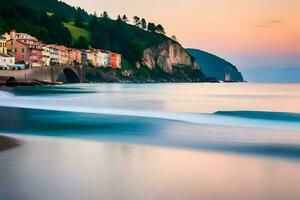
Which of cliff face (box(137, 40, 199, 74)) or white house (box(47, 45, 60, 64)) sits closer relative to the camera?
white house (box(47, 45, 60, 64))

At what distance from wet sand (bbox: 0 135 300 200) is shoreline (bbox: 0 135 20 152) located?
377mm

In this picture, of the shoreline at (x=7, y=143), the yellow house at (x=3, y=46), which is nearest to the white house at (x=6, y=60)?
the yellow house at (x=3, y=46)

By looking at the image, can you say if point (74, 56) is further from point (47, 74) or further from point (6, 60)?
point (6, 60)

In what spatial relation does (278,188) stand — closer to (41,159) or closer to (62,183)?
(62,183)

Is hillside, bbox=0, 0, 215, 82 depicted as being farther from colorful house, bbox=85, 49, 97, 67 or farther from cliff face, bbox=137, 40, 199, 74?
colorful house, bbox=85, 49, 97, 67

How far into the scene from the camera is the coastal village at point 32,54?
95262 millimetres

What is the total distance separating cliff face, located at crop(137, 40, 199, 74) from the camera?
177 m

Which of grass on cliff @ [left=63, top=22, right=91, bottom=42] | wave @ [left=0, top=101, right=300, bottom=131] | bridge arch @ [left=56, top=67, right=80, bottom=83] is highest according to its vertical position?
grass on cliff @ [left=63, top=22, right=91, bottom=42]

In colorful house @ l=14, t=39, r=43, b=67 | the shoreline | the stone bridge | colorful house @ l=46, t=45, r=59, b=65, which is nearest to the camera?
the shoreline

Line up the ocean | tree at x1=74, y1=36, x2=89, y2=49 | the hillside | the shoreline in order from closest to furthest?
1. the ocean
2. the shoreline
3. the hillside
4. tree at x1=74, y1=36, x2=89, y2=49

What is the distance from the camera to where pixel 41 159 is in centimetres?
1092

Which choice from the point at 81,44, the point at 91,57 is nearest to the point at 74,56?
the point at 91,57

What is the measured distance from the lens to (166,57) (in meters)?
181

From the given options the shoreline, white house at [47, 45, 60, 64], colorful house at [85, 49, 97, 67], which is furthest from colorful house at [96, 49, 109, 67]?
the shoreline
